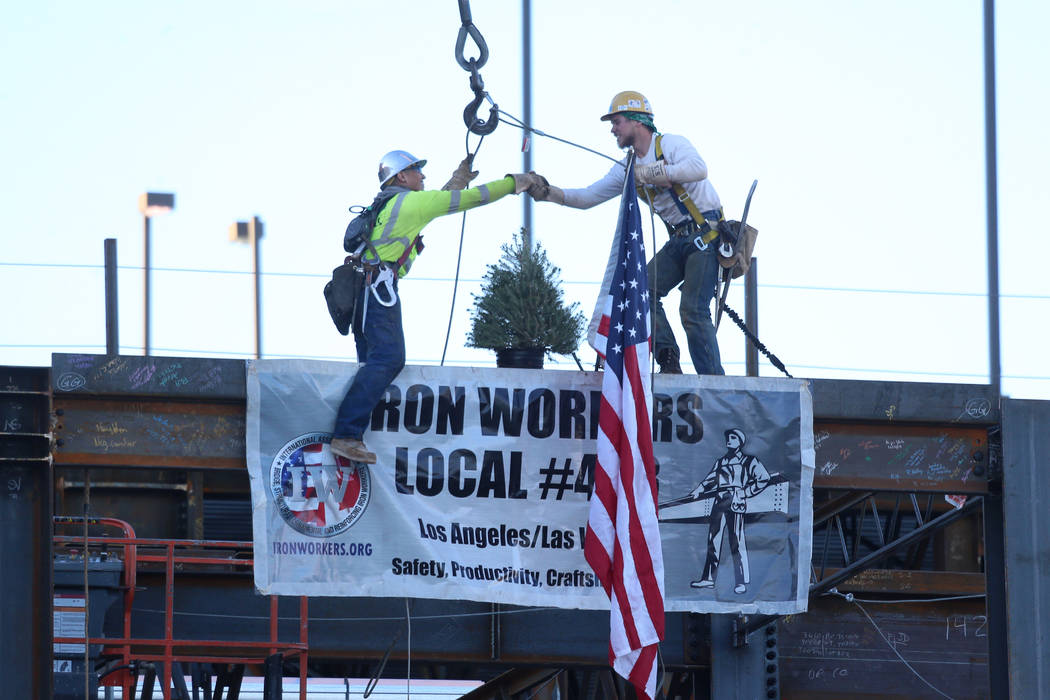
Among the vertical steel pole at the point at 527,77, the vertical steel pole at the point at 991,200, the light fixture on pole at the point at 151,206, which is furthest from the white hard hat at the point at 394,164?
the light fixture on pole at the point at 151,206

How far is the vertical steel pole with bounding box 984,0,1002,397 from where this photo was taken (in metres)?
19.7

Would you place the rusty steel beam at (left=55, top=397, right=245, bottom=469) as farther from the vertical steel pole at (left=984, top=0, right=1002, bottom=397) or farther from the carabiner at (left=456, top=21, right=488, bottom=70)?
the vertical steel pole at (left=984, top=0, right=1002, bottom=397)

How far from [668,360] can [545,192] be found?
160 centimetres

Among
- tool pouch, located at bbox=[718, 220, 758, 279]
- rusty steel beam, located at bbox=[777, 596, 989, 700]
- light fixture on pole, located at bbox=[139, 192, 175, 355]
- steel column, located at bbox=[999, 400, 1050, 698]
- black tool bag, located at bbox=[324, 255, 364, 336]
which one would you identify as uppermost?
light fixture on pole, located at bbox=[139, 192, 175, 355]

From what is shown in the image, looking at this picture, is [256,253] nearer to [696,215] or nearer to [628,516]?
[696,215]

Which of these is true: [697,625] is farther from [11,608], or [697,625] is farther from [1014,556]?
[11,608]

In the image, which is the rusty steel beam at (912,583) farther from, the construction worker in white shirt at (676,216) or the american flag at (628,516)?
the american flag at (628,516)

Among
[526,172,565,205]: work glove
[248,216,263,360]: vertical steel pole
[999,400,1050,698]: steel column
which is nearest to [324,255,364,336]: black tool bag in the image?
[526,172,565,205]: work glove

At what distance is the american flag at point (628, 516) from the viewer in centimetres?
988

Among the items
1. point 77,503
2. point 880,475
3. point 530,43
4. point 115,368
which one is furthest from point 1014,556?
point 530,43

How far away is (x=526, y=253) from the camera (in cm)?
1151

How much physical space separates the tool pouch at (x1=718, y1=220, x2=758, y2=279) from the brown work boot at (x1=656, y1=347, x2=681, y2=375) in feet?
2.47

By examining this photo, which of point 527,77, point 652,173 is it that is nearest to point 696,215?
point 652,173

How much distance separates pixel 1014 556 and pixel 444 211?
4580 millimetres
